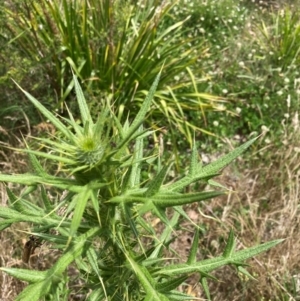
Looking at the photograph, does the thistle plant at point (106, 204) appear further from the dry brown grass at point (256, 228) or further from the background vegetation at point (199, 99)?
the background vegetation at point (199, 99)

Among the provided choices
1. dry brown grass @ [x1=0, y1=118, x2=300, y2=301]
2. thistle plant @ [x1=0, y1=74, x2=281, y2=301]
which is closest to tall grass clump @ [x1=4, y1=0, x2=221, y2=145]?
dry brown grass @ [x1=0, y1=118, x2=300, y2=301]

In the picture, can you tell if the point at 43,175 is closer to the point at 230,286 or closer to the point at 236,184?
the point at 230,286

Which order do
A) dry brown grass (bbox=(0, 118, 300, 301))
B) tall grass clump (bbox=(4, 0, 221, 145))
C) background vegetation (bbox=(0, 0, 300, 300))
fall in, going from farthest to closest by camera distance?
tall grass clump (bbox=(4, 0, 221, 145)) → background vegetation (bbox=(0, 0, 300, 300)) → dry brown grass (bbox=(0, 118, 300, 301))

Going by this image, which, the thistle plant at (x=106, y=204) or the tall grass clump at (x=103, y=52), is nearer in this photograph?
the thistle plant at (x=106, y=204)

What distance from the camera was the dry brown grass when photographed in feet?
6.82

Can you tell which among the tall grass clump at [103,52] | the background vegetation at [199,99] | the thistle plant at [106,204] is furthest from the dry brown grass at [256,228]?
the thistle plant at [106,204]

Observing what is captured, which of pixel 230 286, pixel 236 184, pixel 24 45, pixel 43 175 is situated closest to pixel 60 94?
pixel 24 45

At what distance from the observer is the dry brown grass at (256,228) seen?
6.82ft

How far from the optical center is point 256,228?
229 cm

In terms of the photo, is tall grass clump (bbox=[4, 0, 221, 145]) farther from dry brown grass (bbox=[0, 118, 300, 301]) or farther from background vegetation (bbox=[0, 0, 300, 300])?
dry brown grass (bbox=[0, 118, 300, 301])

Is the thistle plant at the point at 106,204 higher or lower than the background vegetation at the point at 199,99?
higher

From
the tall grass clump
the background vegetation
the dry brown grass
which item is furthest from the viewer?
the tall grass clump

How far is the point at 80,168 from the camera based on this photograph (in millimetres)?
945

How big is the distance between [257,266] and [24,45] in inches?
74.4
